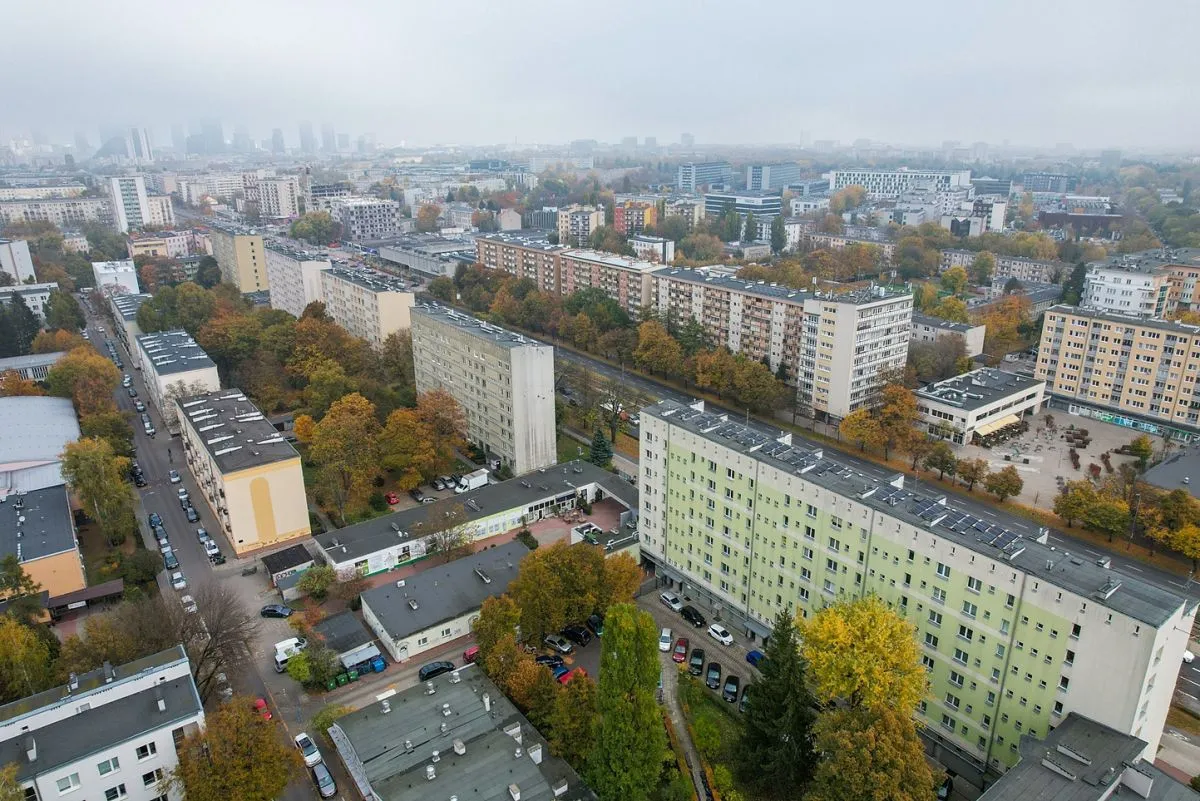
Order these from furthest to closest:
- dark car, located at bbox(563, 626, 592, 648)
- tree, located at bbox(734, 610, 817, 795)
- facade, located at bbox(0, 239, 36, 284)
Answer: facade, located at bbox(0, 239, 36, 284) < dark car, located at bbox(563, 626, 592, 648) < tree, located at bbox(734, 610, 817, 795)

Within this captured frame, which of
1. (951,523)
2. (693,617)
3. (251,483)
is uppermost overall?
(951,523)

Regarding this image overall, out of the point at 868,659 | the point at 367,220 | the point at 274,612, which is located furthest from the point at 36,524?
the point at 367,220

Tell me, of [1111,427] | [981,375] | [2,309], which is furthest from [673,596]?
[2,309]

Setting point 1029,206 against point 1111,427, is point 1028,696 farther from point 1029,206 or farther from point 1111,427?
point 1029,206

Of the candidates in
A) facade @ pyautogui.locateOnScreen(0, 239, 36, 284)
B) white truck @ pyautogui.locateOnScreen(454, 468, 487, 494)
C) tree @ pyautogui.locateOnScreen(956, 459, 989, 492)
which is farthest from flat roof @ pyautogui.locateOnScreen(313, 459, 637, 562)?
facade @ pyautogui.locateOnScreen(0, 239, 36, 284)

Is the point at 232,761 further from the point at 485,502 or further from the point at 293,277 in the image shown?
the point at 293,277

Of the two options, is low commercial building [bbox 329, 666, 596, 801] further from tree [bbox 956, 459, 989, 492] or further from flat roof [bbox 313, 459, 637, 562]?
tree [bbox 956, 459, 989, 492]
